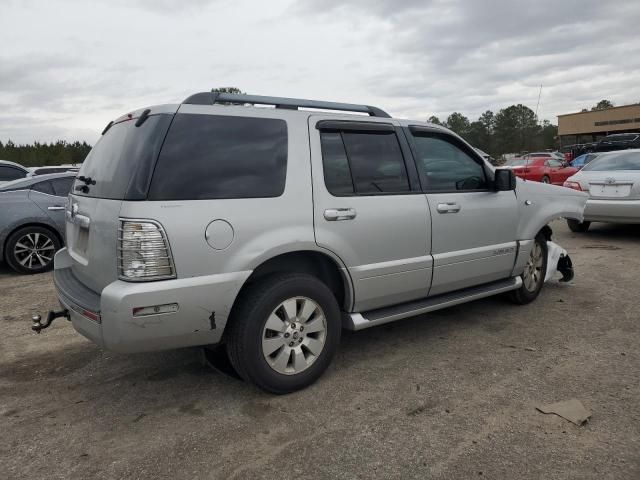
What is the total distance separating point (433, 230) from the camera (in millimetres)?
4020

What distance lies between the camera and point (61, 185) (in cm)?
778

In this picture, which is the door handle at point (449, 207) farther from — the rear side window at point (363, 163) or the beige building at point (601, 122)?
the beige building at point (601, 122)

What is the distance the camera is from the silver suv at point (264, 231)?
2.85 meters

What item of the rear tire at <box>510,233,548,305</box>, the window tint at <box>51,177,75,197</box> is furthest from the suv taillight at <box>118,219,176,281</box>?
the window tint at <box>51,177,75,197</box>

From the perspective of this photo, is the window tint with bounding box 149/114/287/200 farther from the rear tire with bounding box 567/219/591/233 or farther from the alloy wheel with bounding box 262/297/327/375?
the rear tire with bounding box 567/219/591/233

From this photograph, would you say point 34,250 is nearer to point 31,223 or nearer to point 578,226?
point 31,223

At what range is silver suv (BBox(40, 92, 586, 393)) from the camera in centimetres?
285

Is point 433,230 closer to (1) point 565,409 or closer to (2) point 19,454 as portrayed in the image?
(1) point 565,409

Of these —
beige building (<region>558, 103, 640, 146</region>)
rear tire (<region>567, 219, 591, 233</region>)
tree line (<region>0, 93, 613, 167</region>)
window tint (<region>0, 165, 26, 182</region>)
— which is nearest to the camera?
rear tire (<region>567, 219, 591, 233</region>)

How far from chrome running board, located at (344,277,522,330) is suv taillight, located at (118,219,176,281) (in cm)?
145

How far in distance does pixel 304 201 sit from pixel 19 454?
213cm

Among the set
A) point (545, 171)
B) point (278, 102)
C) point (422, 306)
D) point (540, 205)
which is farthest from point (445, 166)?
point (545, 171)

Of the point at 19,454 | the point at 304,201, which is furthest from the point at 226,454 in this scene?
the point at 304,201

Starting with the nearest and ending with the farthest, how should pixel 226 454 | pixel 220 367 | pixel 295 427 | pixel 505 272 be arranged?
pixel 226 454
pixel 295 427
pixel 220 367
pixel 505 272
